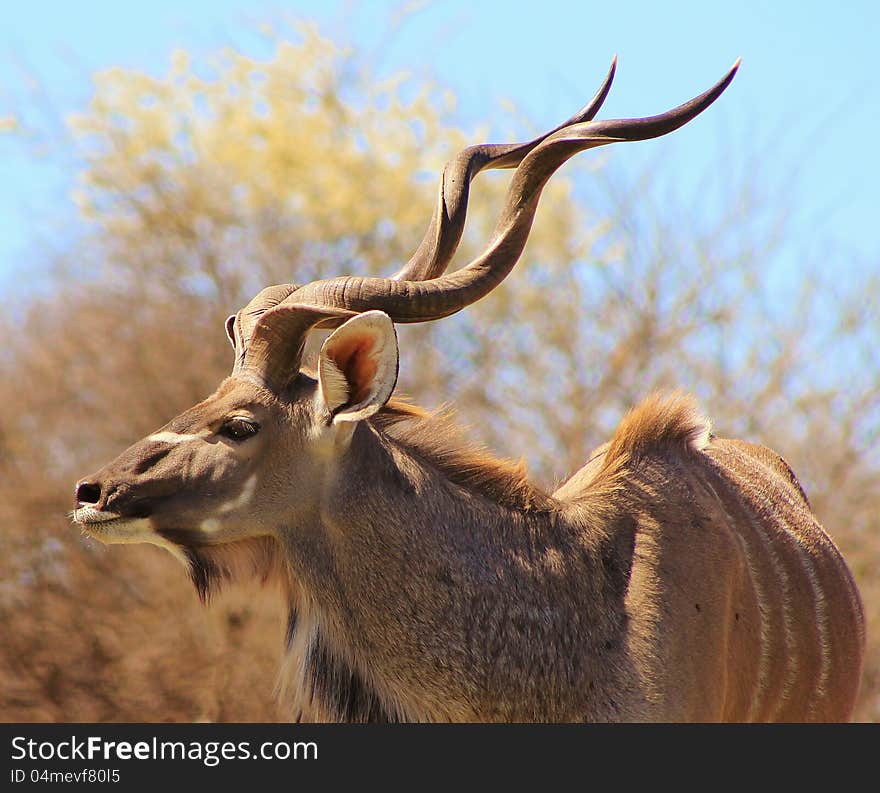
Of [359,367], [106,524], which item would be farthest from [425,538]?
[106,524]

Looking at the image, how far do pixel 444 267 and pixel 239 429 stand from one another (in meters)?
1.15

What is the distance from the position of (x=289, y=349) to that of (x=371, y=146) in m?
11.5

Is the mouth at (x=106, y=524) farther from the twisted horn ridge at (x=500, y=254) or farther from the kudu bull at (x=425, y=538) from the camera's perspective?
the twisted horn ridge at (x=500, y=254)

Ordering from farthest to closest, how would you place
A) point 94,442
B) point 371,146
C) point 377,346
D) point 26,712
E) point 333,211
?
point 371,146
point 333,211
point 94,442
point 26,712
point 377,346

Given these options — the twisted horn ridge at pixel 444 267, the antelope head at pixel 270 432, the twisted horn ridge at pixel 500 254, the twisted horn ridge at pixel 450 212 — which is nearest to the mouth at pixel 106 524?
Result: the antelope head at pixel 270 432

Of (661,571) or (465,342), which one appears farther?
(465,342)

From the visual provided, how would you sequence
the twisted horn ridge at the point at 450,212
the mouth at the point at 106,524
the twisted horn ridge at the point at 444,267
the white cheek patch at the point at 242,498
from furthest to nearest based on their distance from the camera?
the twisted horn ridge at the point at 450,212, the twisted horn ridge at the point at 444,267, the white cheek patch at the point at 242,498, the mouth at the point at 106,524

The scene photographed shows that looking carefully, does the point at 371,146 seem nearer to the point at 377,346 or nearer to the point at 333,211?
the point at 333,211

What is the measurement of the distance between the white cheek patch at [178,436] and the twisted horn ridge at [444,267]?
28 centimetres

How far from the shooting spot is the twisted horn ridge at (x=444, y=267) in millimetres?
4594

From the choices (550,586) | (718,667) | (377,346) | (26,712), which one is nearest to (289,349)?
(377,346)

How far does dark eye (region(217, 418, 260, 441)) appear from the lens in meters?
4.48

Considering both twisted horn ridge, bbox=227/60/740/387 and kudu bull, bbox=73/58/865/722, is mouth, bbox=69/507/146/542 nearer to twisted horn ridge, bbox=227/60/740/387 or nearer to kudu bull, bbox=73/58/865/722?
kudu bull, bbox=73/58/865/722

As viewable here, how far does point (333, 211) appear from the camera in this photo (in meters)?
14.8
